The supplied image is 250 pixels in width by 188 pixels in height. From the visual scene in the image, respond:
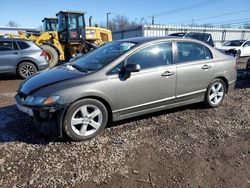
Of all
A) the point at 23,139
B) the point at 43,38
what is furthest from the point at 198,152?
the point at 43,38

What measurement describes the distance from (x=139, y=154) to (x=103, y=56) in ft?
6.36

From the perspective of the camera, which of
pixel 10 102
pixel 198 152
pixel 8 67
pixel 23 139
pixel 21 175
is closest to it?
pixel 21 175

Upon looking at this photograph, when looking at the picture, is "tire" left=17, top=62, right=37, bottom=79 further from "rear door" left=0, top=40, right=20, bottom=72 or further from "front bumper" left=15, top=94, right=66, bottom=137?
"front bumper" left=15, top=94, right=66, bottom=137

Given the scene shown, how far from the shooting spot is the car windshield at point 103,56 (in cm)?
406

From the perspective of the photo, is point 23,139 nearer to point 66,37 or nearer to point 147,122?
point 147,122

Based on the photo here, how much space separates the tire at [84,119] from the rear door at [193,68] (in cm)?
164

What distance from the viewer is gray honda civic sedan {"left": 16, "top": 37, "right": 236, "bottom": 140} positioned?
3.52 meters

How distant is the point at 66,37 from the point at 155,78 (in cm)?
1016

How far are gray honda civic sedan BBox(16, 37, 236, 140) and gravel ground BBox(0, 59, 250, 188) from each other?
318mm

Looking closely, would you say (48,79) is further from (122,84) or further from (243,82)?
(243,82)

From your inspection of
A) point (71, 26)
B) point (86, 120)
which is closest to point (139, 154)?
point (86, 120)

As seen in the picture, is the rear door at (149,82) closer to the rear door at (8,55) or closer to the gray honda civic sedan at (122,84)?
the gray honda civic sedan at (122,84)

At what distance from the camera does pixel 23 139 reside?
3768 mm

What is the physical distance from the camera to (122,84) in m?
3.90
